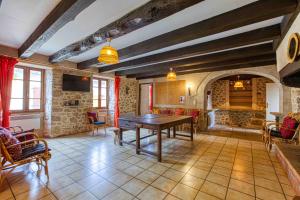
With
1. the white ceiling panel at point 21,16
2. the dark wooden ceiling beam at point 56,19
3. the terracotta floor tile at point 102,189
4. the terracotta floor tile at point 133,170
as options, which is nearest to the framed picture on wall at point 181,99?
the terracotta floor tile at point 133,170

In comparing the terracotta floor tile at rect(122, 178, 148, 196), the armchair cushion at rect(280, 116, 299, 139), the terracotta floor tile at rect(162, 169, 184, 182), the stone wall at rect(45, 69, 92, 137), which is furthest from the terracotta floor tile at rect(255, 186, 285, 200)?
the stone wall at rect(45, 69, 92, 137)

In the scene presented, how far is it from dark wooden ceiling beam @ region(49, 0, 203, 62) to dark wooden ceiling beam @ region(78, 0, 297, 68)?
2.44 feet

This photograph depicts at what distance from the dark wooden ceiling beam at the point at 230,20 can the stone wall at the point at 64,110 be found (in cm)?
361

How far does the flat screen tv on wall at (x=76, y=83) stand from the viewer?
508 cm

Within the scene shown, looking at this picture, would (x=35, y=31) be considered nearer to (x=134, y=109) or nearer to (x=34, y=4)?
(x=34, y=4)

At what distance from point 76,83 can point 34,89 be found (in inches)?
50.8

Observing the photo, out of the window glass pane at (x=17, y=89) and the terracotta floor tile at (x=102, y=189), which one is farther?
the window glass pane at (x=17, y=89)

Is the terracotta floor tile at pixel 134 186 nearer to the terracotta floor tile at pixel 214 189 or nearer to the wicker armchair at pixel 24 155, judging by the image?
the terracotta floor tile at pixel 214 189

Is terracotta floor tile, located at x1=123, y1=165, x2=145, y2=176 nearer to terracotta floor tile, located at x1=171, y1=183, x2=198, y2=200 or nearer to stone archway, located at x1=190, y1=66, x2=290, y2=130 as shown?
terracotta floor tile, located at x1=171, y1=183, x2=198, y2=200

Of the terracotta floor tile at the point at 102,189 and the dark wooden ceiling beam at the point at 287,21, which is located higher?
the dark wooden ceiling beam at the point at 287,21

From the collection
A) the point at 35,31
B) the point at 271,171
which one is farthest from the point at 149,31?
the point at 271,171

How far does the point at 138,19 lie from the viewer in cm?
201

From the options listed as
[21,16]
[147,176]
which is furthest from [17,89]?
[147,176]

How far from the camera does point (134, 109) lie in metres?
7.89
